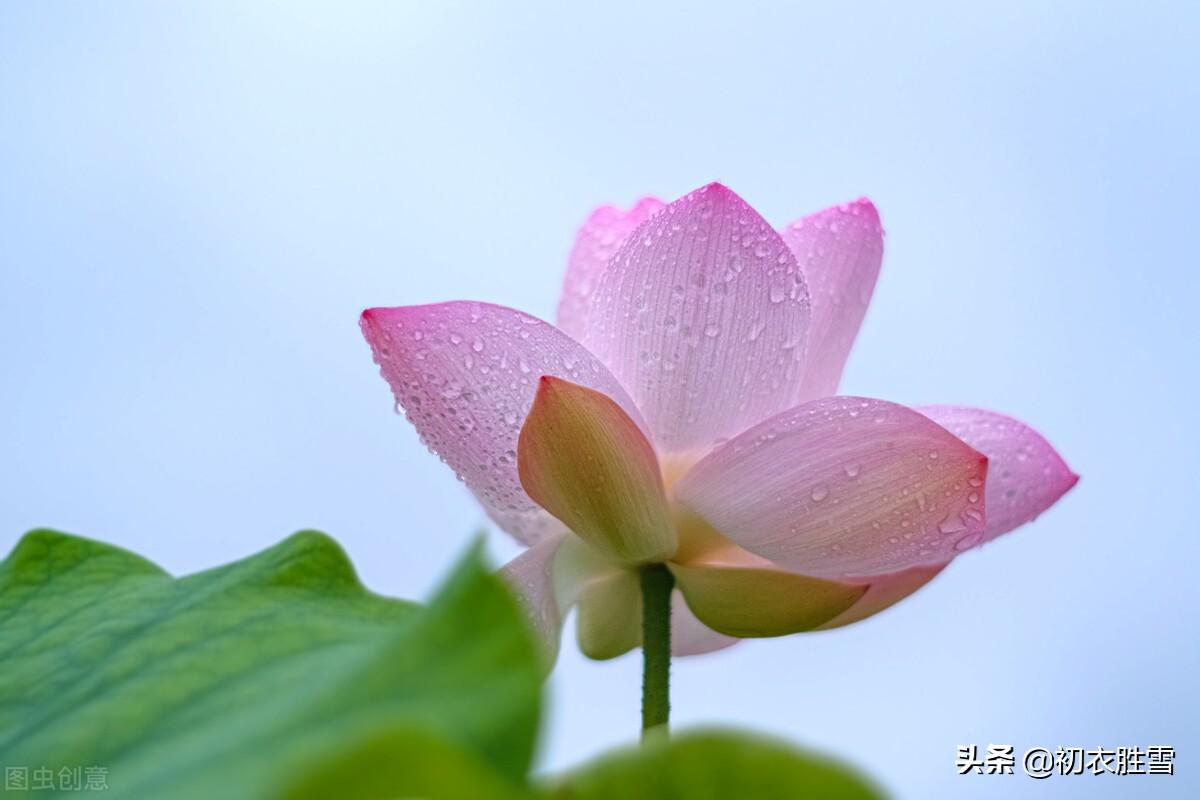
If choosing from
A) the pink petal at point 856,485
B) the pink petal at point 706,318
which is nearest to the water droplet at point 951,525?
the pink petal at point 856,485

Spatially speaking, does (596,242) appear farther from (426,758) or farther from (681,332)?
(426,758)

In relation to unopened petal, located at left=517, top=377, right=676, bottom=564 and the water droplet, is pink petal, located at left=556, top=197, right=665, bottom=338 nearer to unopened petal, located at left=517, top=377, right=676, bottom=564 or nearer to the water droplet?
unopened petal, located at left=517, top=377, right=676, bottom=564

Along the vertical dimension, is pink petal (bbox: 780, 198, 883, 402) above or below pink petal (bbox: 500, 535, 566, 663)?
above

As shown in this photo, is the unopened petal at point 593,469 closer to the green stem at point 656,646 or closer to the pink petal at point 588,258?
the green stem at point 656,646

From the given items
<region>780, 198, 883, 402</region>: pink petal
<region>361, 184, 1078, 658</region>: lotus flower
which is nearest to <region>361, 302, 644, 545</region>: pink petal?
<region>361, 184, 1078, 658</region>: lotus flower

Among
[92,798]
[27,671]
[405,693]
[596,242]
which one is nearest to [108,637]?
[27,671]

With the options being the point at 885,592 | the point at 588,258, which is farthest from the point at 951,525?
the point at 588,258
